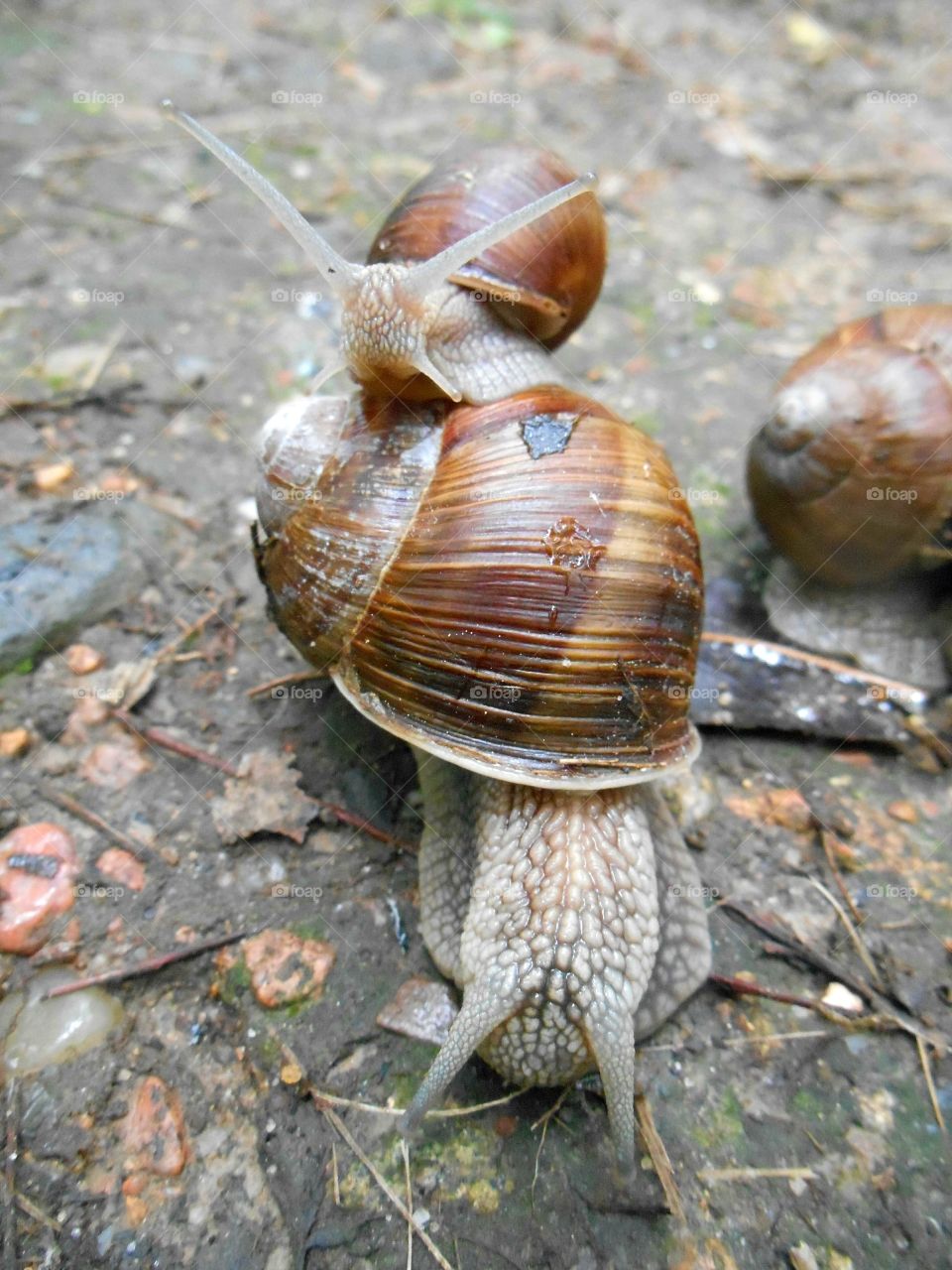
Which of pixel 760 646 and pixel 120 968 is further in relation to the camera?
pixel 760 646

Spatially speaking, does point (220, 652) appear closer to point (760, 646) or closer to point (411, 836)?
point (411, 836)

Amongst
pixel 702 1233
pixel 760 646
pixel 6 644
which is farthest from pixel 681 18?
pixel 702 1233

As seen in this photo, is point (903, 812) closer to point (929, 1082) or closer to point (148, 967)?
point (929, 1082)

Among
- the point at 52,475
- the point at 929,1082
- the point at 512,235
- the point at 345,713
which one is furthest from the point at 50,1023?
the point at 512,235

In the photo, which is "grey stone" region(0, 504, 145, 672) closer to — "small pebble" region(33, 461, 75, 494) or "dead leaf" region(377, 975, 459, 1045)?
"small pebble" region(33, 461, 75, 494)

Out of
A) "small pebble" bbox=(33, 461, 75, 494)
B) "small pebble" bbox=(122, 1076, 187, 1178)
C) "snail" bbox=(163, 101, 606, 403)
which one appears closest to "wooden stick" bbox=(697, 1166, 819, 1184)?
"small pebble" bbox=(122, 1076, 187, 1178)
